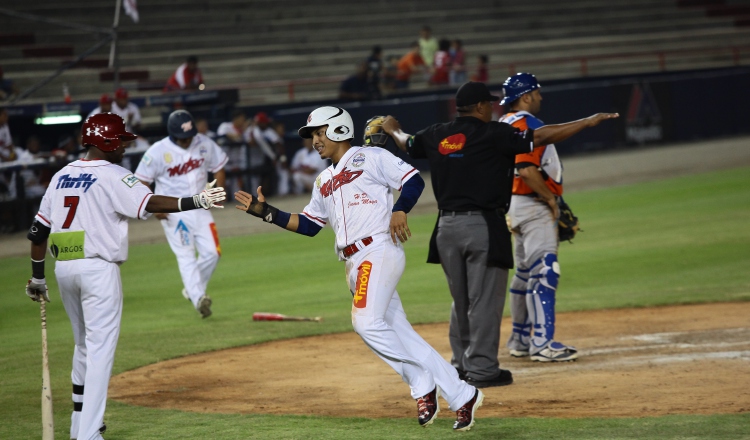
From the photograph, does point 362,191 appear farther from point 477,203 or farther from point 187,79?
point 187,79

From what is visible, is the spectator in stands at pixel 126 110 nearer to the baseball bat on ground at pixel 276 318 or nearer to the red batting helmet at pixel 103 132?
the baseball bat on ground at pixel 276 318

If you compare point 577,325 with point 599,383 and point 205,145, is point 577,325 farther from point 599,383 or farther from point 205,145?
point 205,145

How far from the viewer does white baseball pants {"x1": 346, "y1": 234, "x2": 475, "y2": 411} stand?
251 inches

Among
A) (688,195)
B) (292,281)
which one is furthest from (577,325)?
(688,195)

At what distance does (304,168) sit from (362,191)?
1629cm

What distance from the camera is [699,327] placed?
967cm

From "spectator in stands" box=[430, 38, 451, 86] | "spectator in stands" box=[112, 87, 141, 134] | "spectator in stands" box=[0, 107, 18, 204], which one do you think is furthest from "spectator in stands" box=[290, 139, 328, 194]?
"spectator in stands" box=[430, 38, 451, 86]

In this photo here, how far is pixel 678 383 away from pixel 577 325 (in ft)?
8.61

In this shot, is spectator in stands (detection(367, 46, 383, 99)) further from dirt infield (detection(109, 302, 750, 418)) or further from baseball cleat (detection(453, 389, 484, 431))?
baseball cleat (detection(453, 389, 484, 431))

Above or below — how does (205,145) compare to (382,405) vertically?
above

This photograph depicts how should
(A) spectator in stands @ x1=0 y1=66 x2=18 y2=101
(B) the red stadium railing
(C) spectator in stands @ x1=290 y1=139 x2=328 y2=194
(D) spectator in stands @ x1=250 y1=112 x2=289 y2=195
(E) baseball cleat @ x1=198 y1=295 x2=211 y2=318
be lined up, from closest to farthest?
(E) baseball cleat @ x1=198 y1=295 x2=211 y2=318
(D) spectator in stands @ x1=250 y1=112 x2=289 y2=195
(A) spectator in stands @ x1=0 y1=66 x2=18 y2=101
(C) spectator in stands @ x1=290 y1=139 x2=328 y2=194
(B) the red stadium railing

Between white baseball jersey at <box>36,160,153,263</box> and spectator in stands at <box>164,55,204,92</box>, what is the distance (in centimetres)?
1749

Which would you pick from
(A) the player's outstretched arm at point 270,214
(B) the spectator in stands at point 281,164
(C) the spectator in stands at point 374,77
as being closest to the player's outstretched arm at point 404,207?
(A) the player's outstretched arm at point 270,214

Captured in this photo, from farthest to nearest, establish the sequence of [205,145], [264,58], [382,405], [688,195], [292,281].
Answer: [264,58], [688,195], [292,281], [205,145], [382,405]
